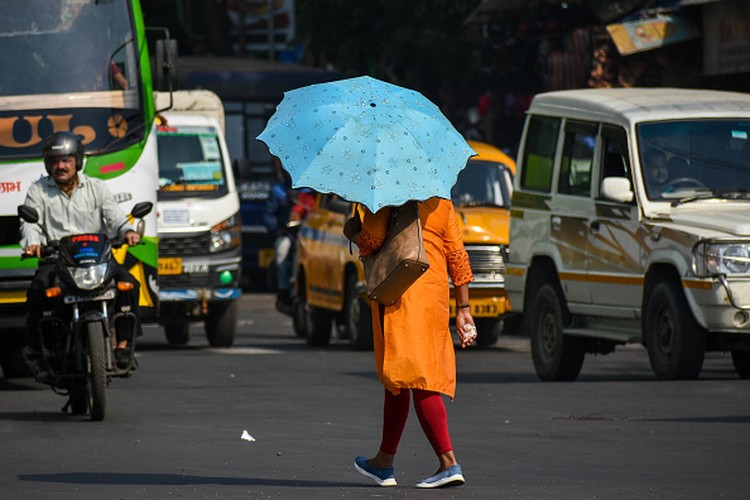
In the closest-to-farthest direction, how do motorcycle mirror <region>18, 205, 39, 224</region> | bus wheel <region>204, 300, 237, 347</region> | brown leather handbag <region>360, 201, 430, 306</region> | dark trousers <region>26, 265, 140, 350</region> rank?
brown leather handbag <region>360, 201, 430, 306</region>
motorcycle mirror <region>18, 205, 39, 224</region>
dark trousers <region>26, 265, 140, 350</region>
bus wheel <region>204, 300, 237, 347</region>

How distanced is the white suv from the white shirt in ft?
12.1

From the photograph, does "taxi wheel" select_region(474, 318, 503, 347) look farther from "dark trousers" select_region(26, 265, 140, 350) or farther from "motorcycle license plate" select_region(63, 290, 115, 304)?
"motorcycle license plate" select_region(63, 290, 115, 304)

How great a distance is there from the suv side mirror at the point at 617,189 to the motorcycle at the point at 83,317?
11.7ft

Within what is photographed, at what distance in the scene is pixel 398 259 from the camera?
8930 mm

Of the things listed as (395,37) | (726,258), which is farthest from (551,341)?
(395,37)

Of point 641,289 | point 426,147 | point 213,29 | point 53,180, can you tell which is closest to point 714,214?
point 641,289

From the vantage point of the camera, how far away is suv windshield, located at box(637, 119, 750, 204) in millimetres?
14711

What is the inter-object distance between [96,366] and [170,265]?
7.97 m

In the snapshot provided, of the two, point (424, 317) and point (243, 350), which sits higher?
point (424, 317)

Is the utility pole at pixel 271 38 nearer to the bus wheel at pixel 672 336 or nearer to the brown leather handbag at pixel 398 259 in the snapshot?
the bus wheel at pixel 672 336

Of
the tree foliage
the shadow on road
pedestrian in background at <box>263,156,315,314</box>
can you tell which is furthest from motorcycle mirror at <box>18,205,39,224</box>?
the tree foliage

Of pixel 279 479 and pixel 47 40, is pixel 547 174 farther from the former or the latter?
pixel 279 479

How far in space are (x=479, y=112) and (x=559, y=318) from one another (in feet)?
54.5

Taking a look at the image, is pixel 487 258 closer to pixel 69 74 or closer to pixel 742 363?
pixel 742 363
